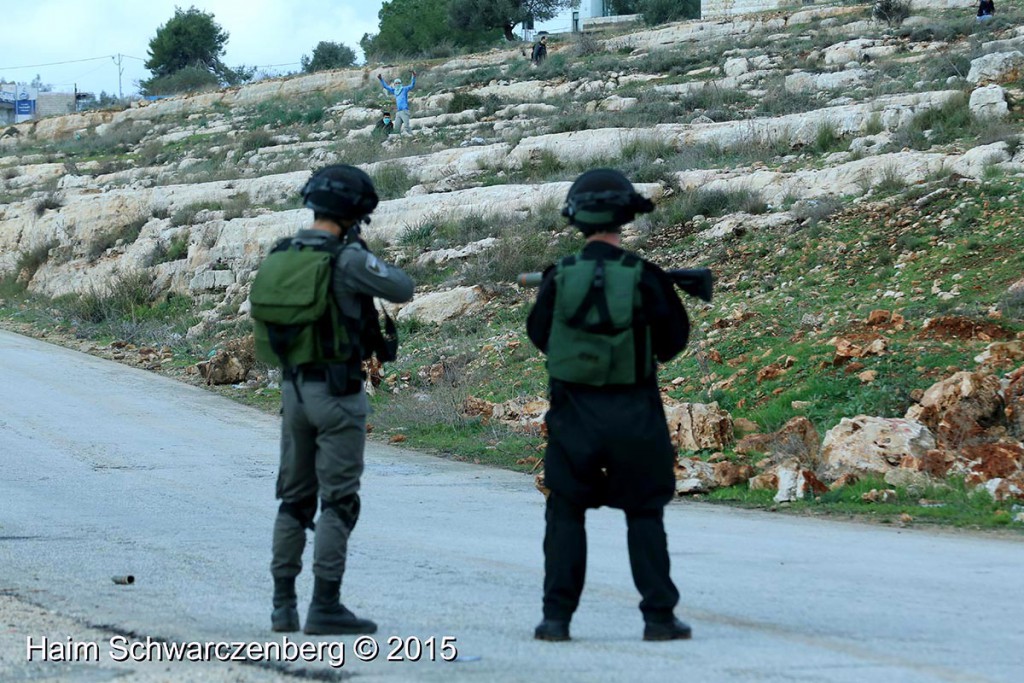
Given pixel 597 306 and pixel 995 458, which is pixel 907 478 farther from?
pixel 597 306

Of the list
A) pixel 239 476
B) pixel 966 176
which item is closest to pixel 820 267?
pixel 966 176

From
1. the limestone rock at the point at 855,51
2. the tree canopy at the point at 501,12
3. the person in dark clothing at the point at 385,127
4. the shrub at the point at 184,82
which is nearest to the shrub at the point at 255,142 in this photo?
the person in dark clothing at the point at 385,127

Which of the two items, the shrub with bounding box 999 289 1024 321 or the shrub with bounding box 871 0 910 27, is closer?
the shrub with bounding box 999 289 1024 321

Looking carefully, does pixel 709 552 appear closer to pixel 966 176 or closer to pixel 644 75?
pixel 966 176

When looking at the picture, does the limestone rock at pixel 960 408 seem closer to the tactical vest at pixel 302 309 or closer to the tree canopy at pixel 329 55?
the tactical vest at pixel 302 309

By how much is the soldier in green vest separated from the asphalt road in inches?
14.3

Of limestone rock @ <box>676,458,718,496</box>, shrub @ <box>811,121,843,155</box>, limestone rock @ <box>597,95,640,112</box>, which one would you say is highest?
limestone rock @ <box>597,95,640,112</box>

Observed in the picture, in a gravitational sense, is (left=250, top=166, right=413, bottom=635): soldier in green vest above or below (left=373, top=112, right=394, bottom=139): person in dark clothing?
below

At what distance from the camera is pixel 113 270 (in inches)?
1024

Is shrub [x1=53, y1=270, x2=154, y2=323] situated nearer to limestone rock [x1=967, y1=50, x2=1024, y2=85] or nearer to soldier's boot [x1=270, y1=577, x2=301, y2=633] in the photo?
limestone rock [x1=967, y1=50, x2=1024, y2=85]

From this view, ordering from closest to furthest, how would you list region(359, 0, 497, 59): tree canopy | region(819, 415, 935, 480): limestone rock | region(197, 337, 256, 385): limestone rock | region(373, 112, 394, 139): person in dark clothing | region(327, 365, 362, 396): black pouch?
region(327, 365, 362, 396): black pouch, region(819, 415, 935, 480): limestone rock, region(197, 337, 256, 385): limestone rock, region(373, 112, 394, 139): person in dark clothing, region(359, 0, 497, 59): tree canopy

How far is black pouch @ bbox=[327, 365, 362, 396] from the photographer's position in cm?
486

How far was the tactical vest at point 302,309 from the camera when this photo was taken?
484 centimetres

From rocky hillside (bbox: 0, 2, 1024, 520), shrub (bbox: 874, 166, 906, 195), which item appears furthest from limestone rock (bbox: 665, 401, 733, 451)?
shrub (bbox: 874, 166, 906, 195)
